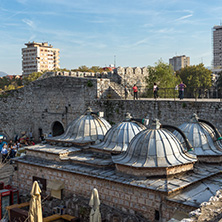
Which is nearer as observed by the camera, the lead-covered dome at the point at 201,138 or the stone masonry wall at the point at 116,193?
the stone masonry wall at the point at 116,193

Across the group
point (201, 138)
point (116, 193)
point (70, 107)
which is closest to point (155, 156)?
point (116, 193)

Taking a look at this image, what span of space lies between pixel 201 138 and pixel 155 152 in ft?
8.84

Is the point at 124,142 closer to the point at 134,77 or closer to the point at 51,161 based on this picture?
the point at 51,161

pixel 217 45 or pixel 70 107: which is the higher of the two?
pixel 217 45

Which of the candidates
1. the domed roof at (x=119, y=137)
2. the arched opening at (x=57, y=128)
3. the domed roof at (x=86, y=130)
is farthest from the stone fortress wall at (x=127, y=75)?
the domed roof at (x=119, y=137)

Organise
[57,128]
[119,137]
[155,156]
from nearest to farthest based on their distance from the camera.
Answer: [155,156] < [119,137] < [57,128]

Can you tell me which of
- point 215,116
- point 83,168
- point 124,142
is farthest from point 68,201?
point 215,116

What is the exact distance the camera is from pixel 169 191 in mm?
8164

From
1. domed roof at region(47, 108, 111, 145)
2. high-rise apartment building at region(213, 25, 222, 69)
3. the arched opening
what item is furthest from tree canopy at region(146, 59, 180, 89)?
high-rise apartment building at region(213, 25, 222, 69)

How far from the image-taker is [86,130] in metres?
12.9

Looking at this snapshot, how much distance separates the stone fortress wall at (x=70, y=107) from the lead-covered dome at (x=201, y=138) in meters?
3.73

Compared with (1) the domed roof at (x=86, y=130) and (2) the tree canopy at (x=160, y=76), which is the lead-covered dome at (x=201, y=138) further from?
(2) the tree canopy at (x=160, y=76)

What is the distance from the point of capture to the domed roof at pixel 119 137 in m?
11.3

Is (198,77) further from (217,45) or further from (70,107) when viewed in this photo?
(217,45)
